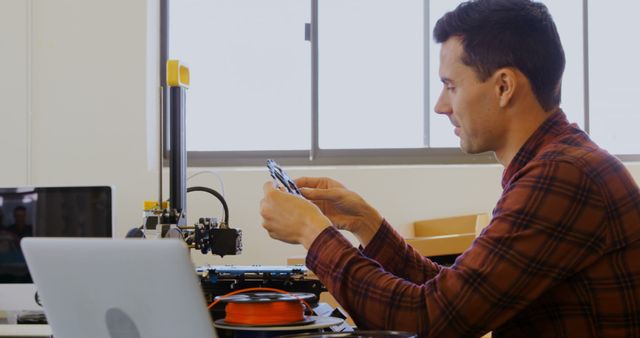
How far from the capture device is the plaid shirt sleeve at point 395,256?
5.60ft

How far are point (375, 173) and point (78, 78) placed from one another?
1.45 m

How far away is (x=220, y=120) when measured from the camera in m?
4.30

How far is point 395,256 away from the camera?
1.71m

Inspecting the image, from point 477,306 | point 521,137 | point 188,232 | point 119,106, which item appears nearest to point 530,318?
point 477,306

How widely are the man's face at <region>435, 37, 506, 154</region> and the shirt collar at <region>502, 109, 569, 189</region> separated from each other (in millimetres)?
52

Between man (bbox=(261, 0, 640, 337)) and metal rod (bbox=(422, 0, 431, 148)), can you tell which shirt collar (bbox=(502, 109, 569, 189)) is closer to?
man (bbox=(261, 0, 640, 337))

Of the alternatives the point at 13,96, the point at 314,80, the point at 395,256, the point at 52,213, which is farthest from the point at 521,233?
the point at 13,96

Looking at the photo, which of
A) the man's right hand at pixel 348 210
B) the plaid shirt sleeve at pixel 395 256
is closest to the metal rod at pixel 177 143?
the man's right hand at pixel 348 210

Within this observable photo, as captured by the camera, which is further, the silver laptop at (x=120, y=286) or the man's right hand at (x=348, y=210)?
the man's right hand at (x=348, y=210)

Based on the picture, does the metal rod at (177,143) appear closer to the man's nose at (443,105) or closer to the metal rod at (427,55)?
the man's nose at (443,105)

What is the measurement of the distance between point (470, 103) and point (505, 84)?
0.23 ft

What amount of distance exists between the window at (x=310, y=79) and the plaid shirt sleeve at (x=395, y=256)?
8.39ft

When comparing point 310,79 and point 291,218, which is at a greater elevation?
point 310,79

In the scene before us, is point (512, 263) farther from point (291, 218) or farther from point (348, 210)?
point (348, 210)
